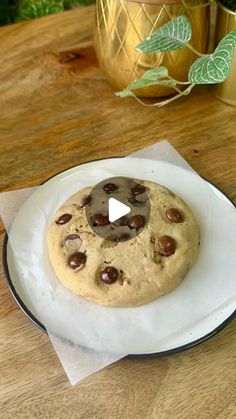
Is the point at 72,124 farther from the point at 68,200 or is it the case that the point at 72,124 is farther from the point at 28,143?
the point at 68,200

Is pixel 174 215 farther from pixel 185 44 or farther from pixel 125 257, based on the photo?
pixel 185 44

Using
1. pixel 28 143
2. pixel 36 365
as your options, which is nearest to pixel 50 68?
pixel 28 143

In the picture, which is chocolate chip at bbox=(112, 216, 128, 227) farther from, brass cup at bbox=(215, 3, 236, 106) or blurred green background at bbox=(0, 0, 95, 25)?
blurred green background at bbox=(0, 0, 95, 25)

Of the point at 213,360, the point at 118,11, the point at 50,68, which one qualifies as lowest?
the point at 213,360

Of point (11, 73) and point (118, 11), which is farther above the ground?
point (118, 11)

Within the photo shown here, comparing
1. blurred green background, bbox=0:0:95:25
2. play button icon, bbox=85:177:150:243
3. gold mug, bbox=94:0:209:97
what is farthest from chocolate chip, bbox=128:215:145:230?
blurred green background, bbox=0:0:95:25

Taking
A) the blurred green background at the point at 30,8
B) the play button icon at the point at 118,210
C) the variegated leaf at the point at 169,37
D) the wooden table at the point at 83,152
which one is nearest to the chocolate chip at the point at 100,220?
the play button icon at the point at 118,210

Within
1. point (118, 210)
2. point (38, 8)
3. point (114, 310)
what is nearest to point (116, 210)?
point (118, 210)
